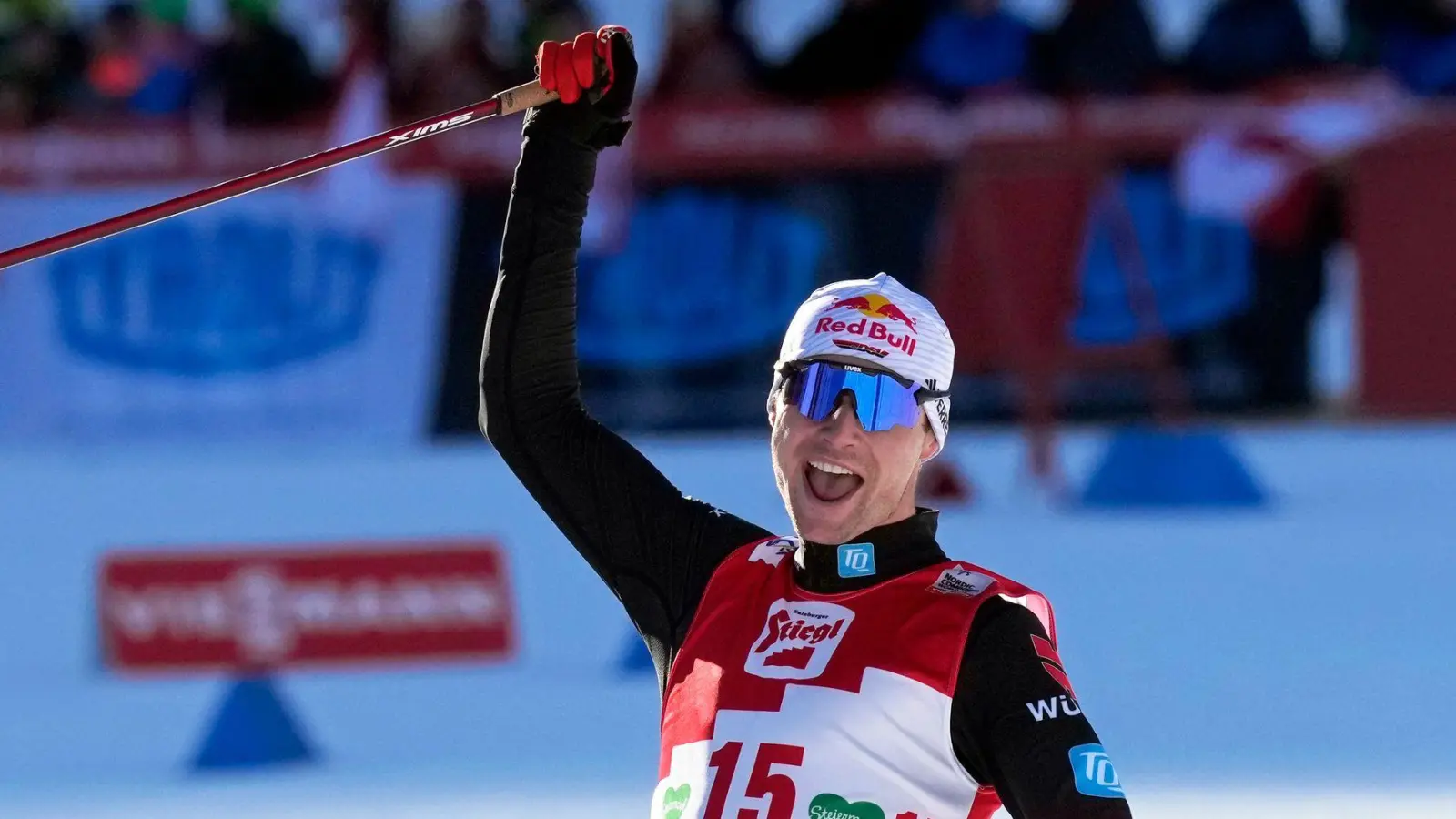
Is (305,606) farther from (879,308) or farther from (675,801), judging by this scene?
(879,308)

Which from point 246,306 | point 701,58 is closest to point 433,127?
point 246,306

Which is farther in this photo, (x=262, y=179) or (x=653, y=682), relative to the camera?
(x=653, y=682)

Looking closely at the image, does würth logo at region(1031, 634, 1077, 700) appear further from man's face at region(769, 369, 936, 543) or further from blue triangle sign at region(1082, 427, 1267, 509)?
blue triangle sign at region(1082, 427, 1267, 509)

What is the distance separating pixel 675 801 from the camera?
9.53 ft

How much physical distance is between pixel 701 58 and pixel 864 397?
35.1ft

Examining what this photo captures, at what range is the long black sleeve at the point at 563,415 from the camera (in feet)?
10.5

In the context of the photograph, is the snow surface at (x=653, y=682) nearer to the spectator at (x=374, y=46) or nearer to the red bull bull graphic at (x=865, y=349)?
the red bull bull graphic at (x=865, y=349)

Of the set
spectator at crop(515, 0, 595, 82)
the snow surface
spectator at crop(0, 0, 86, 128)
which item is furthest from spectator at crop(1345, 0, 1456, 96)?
spectator at crop(0, 0, 86, 128)

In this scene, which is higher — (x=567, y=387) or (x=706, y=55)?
(x=706, y=55)

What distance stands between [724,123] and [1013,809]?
10.5 metres

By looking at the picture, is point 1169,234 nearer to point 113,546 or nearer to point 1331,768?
point 113,546

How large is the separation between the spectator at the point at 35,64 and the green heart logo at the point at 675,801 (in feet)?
39.2

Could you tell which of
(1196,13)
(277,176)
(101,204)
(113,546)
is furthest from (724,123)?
(277,176)

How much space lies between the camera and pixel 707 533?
317 centimetres
